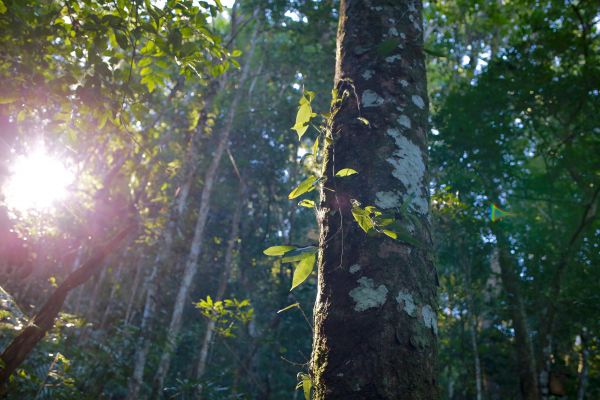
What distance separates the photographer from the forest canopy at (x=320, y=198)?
140cm

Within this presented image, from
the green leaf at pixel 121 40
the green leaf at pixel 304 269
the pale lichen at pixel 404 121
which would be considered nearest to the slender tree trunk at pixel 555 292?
the pale lichen at pixel 404 121

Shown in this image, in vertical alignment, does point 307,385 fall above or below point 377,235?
below

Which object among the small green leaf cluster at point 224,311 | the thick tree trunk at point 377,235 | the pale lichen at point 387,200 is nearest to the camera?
the thick tree trunk at point 377,235

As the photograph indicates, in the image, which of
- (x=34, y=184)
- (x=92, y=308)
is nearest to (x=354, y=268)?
(x=34, y=184)

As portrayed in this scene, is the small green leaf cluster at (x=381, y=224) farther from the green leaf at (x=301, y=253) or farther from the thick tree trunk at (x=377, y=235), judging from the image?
the green leaf at (x=301, y=253)

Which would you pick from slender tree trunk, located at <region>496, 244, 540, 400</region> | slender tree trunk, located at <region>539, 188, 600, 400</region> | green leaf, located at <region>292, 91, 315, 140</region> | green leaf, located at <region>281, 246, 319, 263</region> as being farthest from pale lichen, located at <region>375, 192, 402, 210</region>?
slender tree trunk, located at <region>496, 244, 540, 400</region>

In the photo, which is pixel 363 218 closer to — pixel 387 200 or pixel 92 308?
pixel 387 200

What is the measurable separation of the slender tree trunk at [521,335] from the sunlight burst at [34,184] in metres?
7.64

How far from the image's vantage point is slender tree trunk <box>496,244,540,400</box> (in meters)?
7.12

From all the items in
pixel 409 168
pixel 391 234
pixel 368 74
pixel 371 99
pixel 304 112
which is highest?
pixel 368 74

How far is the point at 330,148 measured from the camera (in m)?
1.64

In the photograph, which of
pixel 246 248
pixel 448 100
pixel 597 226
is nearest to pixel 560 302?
pixel 597 226

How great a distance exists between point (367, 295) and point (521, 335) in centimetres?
775

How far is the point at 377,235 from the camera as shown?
138 cm
